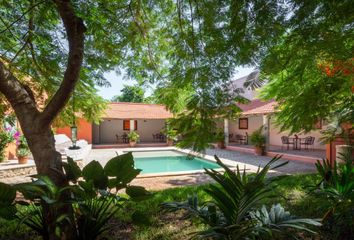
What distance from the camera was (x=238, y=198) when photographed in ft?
7.91

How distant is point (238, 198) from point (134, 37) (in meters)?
4.02

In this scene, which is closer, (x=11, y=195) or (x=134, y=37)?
(x=11, y=195)

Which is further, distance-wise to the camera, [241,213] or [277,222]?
[277,222]

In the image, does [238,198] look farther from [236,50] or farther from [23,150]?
[23,150]

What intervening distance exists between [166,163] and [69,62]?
535 inches

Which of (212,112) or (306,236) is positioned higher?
(212,112)

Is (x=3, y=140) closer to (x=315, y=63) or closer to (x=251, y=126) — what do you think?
(x=315, y=63)

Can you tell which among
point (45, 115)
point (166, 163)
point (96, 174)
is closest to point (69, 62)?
point (45, 115)

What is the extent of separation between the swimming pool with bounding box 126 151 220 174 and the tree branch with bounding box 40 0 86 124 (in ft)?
32.6

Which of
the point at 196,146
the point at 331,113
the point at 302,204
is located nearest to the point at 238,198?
the point at 196,146

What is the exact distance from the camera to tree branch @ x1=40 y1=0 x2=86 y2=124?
330cm

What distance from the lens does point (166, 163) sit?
1647cm

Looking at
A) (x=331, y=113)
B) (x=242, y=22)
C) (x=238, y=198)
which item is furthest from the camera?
(x=331, y=113)

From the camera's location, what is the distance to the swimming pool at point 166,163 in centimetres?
1446
